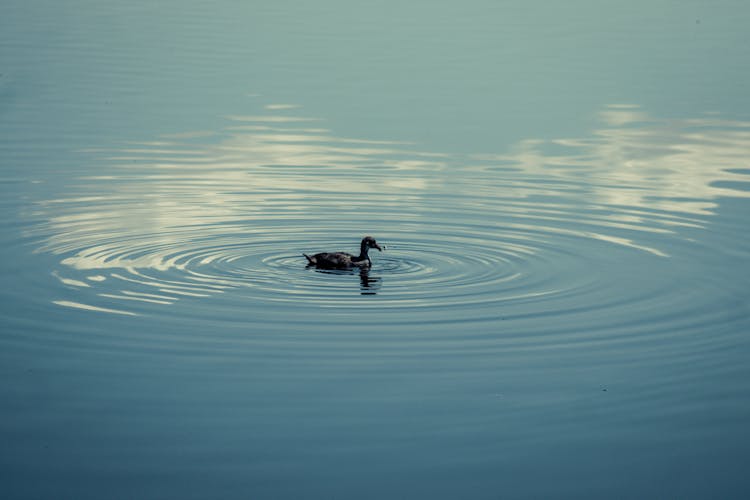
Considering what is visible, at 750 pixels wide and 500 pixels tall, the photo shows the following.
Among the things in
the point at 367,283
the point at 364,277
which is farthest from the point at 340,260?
the point at 367,283

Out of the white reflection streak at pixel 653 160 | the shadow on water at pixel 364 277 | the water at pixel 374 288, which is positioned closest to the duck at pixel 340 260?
the shadow on water at pixel 364 277

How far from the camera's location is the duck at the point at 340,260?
1873 centimetres

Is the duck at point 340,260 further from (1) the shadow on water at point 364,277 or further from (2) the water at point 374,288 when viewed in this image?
(2) the water at point 374,288

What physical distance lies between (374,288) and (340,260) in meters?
1.39

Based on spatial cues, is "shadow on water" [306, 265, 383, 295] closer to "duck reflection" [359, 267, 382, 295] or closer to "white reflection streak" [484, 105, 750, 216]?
"duck reflection" [359, 267, 382, 295]

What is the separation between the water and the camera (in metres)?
11.3

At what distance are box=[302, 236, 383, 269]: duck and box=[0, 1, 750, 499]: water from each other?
0.87 ft

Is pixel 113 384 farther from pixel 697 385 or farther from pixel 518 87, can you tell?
pixel 518 87

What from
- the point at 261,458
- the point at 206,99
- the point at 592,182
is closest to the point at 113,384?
the point at 261,458

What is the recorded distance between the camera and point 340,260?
61.6ft

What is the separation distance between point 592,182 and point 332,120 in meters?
10.1

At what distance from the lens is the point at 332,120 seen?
111 feet

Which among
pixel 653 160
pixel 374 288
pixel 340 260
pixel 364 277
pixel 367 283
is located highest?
pixel 653 160

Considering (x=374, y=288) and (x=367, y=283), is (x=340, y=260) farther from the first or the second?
(x=374, y=288)
